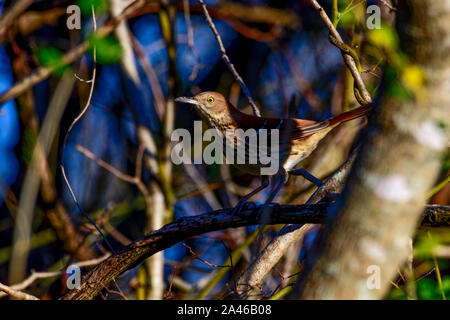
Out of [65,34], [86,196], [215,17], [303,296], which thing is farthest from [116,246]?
[303,296]

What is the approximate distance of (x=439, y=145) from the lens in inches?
52.7

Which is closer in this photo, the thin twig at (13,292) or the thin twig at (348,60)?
the thin twig at (13,292)

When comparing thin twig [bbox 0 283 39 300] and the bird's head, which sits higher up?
the bird's head

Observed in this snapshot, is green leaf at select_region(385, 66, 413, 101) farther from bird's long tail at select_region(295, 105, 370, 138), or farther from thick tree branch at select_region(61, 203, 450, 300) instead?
bird's long tail at select_region(295, 105, 370, 138)

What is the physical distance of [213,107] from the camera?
4.22 meters

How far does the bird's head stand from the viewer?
413 centimetres

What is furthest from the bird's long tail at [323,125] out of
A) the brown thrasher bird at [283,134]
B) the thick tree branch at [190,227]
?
the thick tree branch at [190,227]

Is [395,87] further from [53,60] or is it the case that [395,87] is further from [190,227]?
[53,60]

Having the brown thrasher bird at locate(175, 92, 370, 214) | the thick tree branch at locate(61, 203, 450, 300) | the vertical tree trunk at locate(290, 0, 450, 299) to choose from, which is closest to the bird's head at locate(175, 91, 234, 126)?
the brown thrasher bird at locate(175, 92, 370, 214)

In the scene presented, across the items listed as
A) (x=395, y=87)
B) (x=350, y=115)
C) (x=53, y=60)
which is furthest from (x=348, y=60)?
(x=53, y=60)

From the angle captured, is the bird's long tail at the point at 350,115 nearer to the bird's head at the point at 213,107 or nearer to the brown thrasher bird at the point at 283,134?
the brown thrasher bird at the point at 283,134

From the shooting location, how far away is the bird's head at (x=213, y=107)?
13.5 feet

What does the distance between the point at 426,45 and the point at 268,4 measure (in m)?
7.41

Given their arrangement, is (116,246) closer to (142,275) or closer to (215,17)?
(142,275)
